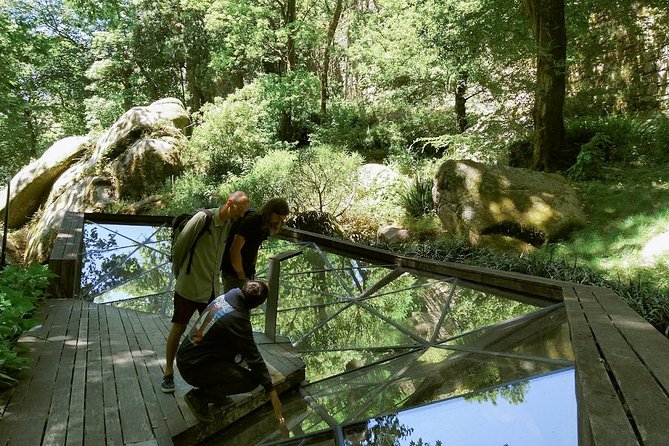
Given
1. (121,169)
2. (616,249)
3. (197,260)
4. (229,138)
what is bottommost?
(197,260)

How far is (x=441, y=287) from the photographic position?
5051 millimetres

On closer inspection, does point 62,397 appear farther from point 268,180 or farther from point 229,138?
point 229,138

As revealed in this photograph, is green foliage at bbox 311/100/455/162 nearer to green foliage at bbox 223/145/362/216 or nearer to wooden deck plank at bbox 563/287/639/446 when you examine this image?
green foliage at bbox 223/145/362/216

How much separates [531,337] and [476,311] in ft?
3.14

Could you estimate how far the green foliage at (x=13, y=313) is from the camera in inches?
122

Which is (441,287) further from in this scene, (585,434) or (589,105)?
(589,105)

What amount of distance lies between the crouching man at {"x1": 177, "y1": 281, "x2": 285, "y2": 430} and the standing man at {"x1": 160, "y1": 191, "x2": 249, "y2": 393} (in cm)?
42

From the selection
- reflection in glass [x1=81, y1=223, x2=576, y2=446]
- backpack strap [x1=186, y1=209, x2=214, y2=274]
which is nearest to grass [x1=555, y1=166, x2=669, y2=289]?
reflection in glass [x1=81, y1=223, x2=576, y2=446]

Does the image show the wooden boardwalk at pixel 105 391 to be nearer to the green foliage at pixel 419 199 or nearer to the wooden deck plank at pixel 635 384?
the wooden deck plank at pixel 635 384

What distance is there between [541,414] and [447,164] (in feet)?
25.5

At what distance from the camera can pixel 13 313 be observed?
339cm

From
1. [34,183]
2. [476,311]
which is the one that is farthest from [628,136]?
[34,183]

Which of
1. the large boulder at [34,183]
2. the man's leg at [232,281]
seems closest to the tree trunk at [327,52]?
the large boulder at [34,183]

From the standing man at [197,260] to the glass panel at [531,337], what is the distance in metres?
1.88
